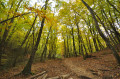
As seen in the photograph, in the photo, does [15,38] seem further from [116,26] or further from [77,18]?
[116,26]

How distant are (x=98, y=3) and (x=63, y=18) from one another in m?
6.77

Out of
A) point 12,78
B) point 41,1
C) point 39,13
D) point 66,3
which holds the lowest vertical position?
point 12,78

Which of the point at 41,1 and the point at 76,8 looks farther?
the point at 76,8

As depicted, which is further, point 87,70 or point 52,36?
point 52,36

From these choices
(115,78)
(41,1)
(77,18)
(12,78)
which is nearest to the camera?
(115,78)

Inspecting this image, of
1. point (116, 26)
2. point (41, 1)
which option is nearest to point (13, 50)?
point (41, 1)

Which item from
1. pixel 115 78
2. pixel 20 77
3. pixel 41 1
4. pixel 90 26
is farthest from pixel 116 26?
pixel 20 77

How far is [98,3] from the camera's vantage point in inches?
372

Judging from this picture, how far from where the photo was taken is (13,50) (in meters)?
11.4

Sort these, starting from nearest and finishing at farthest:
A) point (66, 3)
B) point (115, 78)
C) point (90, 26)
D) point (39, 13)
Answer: point (115, 78)
point (39, 13)
point (66, 3)
point (90, 26)

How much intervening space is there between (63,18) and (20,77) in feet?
40.5

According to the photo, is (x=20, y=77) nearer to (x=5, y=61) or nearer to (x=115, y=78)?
(x=5, y=61)

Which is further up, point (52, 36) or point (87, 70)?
point (52, 36)

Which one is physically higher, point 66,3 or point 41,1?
point 66,3
